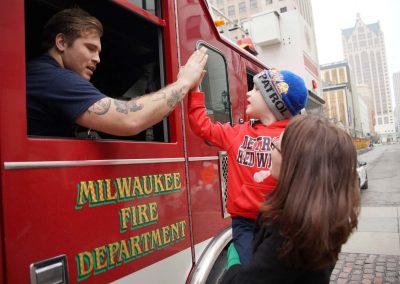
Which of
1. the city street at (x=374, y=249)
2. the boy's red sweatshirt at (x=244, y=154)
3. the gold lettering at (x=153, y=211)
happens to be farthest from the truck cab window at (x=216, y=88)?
the city street at (x=374, y=249)

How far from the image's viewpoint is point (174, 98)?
1704 mm

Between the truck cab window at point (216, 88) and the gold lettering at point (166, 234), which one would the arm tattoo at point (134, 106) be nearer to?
the gold lettering at point (166, 234)

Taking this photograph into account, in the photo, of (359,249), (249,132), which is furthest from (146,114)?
(359,249)

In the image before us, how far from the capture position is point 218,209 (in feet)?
8.07

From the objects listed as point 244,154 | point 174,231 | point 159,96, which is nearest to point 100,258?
point 174,231

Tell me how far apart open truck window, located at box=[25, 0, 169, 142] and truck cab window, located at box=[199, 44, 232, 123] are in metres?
0.45

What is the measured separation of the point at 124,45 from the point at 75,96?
1332mm

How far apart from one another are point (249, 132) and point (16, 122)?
116 cm

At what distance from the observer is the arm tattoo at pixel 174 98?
1.67m

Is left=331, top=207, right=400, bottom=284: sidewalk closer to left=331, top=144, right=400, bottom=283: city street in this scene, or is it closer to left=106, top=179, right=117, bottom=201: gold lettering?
left=331, top=144, right=400, bottom=283: city street

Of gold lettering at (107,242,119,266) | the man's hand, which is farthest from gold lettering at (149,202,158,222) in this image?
the man's hand

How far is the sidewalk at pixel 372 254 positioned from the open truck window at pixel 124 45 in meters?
3.19

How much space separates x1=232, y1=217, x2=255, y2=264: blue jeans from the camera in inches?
62.3

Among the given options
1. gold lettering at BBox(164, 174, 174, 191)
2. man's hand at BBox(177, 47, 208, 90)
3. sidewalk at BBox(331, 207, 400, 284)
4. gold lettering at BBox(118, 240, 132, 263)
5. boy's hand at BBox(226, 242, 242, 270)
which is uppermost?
man's hand at BBox(177, 47, 208, 90)
